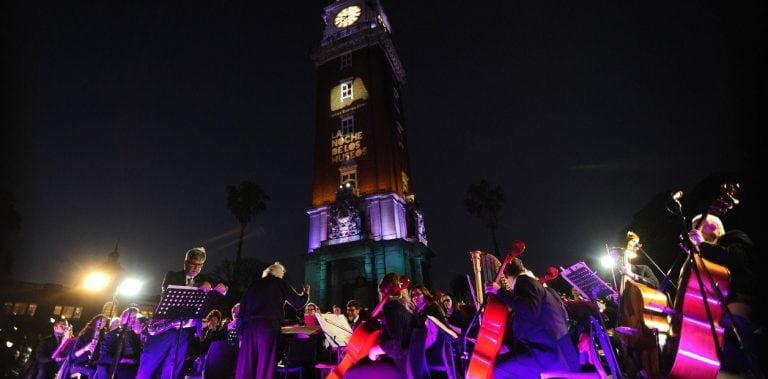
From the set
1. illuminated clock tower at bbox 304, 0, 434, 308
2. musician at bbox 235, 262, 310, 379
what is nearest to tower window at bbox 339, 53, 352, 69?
illuminated clock tower at bbox 304, 0, 434, 308

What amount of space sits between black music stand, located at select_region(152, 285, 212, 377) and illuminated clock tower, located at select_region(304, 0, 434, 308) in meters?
20.7

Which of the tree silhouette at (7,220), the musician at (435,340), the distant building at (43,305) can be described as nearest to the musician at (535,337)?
the musician at (435,340)

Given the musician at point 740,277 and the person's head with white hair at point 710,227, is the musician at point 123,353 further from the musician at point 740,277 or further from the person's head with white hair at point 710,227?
the person's head with white hair at point 710,227

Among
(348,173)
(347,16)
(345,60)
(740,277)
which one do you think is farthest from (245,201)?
(740,277)

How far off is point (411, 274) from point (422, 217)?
6663mm

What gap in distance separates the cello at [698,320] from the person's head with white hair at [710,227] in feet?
2.22

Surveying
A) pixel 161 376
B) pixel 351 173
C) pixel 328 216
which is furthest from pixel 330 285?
pixel 161 376

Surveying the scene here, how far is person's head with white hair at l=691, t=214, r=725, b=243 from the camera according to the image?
4.41m

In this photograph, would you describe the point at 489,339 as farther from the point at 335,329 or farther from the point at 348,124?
the point at 348,124

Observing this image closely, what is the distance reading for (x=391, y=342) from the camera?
183 inches

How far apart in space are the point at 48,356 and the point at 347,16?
124 feet

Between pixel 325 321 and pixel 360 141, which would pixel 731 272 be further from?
pixel 360 141

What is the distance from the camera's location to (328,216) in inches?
1148

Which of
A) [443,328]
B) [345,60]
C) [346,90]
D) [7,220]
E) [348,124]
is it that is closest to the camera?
[443,328]
